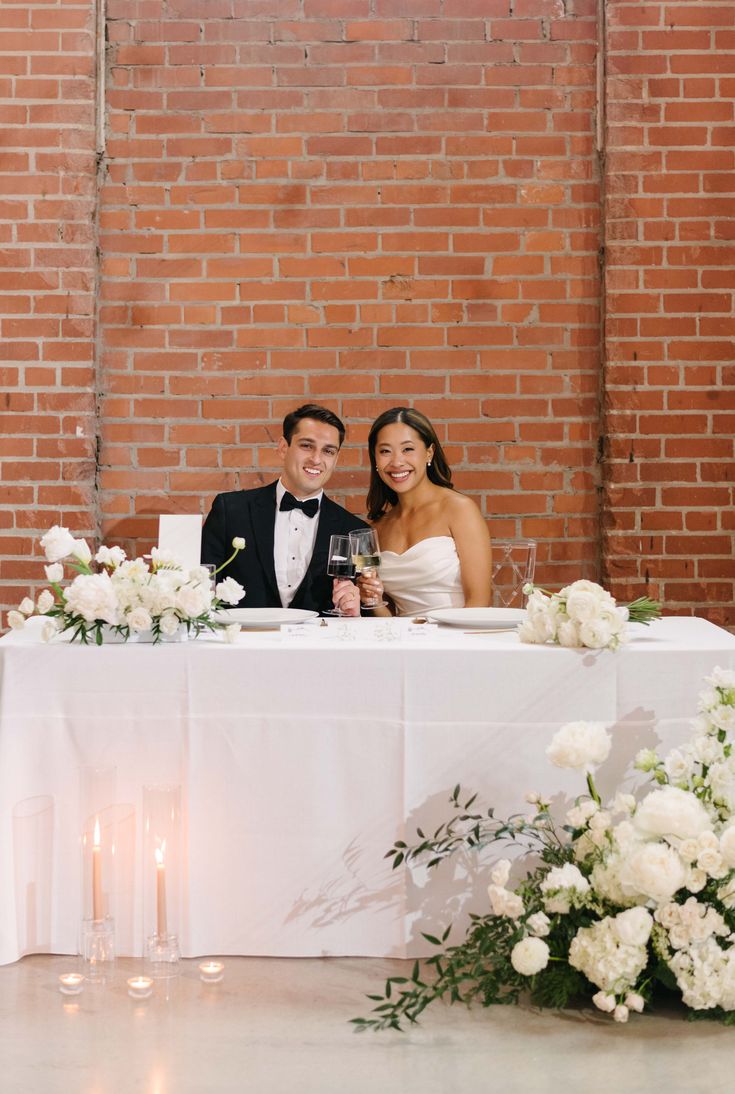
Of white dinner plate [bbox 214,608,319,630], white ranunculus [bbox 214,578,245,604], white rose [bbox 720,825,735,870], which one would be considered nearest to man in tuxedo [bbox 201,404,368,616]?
white dinner plate [bbox 214,608,319,630]

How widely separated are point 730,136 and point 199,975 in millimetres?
3218

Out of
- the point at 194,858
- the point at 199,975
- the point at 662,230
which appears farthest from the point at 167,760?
the point at 662,230

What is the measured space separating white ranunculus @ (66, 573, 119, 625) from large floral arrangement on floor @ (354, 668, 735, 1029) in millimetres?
826

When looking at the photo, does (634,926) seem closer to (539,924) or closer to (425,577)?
(539,924)

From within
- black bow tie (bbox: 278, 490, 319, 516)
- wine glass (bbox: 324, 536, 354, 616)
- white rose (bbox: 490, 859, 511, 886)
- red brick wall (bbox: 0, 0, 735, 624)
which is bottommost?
white rose (bbox: 490, 859, 511, 886)

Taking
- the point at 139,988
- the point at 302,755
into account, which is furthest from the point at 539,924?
the point at 139,988

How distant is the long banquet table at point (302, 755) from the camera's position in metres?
2.31

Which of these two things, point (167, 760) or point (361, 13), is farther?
point (361, 13)

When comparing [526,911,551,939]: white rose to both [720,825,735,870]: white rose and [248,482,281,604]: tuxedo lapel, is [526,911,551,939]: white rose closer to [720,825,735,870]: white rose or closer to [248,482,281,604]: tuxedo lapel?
[720,825,735,870]: white rose

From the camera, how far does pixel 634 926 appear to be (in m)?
2.02

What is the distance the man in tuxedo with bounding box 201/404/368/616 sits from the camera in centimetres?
356

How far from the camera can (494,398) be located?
379 cm

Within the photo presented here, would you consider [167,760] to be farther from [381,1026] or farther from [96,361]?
[96,361]

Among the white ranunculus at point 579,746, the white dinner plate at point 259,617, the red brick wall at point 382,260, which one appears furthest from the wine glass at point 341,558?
the red brick wall at point 382,260
